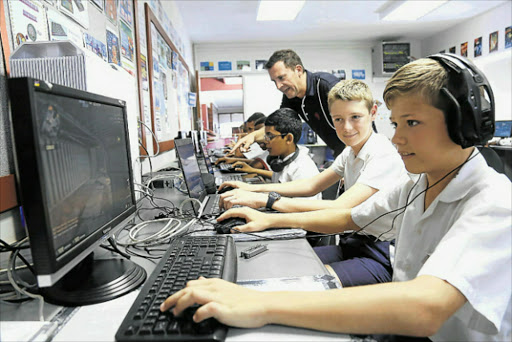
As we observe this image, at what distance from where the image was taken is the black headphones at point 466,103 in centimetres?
63

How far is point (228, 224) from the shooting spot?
966 mm

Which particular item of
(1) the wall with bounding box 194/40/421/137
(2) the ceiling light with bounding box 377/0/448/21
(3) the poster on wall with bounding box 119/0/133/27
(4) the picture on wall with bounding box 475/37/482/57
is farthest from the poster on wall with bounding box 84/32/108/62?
(4) the picture on wall with bounding box 475/37/482/57

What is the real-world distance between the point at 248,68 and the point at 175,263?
557 centimetres

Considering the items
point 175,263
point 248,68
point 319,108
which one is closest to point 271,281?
point 175,263

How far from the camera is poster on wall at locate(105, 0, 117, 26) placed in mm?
1479

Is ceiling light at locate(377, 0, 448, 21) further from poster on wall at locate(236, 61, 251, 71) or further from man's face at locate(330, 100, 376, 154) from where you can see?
man's face at locate(330, 100, 376, 154)

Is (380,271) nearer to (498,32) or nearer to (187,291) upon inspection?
(187,291)

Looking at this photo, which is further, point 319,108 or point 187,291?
point 319,108

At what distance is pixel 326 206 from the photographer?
1.28 metres

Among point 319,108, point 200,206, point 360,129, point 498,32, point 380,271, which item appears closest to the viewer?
point 380,271

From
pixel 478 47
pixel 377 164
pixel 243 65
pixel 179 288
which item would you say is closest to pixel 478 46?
pixel 478 47

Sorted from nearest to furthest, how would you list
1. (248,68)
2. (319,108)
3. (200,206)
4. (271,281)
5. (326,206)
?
1. (271,281)
2. (200,206)
3. (326,206)
4. (319,108)
5. (248,68)

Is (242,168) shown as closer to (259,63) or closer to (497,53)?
(259,63)

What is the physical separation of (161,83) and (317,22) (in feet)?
9.75
